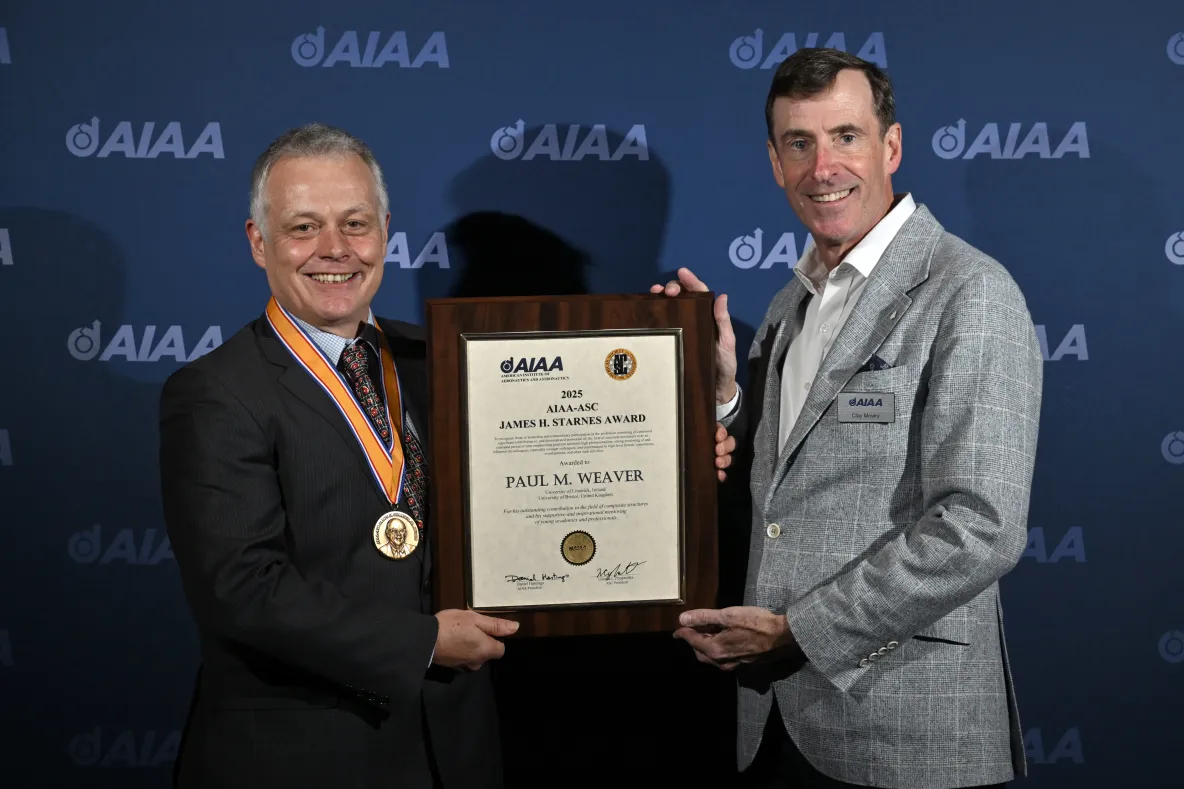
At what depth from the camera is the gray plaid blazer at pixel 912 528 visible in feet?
6.01

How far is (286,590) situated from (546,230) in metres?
1.37

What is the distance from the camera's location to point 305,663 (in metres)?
1.85

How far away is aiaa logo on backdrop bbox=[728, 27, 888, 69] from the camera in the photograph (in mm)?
2850

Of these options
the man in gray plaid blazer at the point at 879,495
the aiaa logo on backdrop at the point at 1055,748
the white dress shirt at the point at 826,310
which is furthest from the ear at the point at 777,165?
the aiaa logo on backdrop at the point at 1055,748

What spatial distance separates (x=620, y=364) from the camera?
2004 millimetres

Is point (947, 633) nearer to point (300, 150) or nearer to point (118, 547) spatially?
point (300, 150)

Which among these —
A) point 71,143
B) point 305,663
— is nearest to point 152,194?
point 71,143

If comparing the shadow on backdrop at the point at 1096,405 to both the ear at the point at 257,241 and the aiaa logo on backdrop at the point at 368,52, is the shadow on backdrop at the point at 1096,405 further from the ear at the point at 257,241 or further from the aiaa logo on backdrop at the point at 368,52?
the ear at the point at 257,241

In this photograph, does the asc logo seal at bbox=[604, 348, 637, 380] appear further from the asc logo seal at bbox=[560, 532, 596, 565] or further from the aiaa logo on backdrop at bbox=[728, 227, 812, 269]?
the aiaa logo on backdrop at bbox=[728, 227, 812, 269]

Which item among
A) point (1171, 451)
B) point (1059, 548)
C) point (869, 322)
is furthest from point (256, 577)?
point (1171, 451)

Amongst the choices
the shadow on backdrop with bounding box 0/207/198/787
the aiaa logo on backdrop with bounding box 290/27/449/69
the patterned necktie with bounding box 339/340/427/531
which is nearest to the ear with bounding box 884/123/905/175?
the patterned necktie with bounding box 339/340/427/531

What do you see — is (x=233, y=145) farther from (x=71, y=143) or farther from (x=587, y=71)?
(x=587, y=71)

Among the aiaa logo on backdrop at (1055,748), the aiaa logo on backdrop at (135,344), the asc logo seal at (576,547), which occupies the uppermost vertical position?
the aiaa logo on backdrop at (135,344)

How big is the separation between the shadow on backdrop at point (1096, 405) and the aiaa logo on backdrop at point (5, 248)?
2.65 meters
